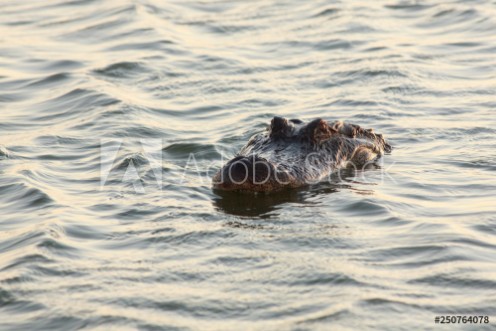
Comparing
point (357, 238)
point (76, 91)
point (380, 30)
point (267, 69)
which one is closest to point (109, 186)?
point (357, 238)

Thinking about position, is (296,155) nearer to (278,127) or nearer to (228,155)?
(278,127)

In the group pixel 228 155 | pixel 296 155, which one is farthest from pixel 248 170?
pixel 228 155

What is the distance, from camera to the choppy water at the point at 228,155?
300 inches

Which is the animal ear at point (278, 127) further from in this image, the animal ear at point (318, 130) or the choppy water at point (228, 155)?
the choppy water at point (228, 155)

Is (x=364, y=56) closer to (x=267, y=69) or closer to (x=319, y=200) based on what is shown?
(x=267, y=69)

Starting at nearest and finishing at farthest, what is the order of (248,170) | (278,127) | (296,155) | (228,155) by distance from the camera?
(248,170) < (296,155) < (278,127) < (228,155)

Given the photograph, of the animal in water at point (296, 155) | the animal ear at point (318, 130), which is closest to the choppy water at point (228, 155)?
the animal in water at point (296, 155)

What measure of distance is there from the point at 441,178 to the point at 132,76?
7499mm

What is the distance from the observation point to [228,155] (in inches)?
502

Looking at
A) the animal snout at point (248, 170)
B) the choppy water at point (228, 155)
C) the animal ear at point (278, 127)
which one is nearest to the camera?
the choppy water at point (228, 155)

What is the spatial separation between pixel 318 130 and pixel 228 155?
1598 millimetres

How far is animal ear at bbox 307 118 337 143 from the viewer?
11.6 metres

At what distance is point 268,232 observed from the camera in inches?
364

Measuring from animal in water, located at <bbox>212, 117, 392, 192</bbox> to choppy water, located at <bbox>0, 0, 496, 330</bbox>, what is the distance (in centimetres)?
22
